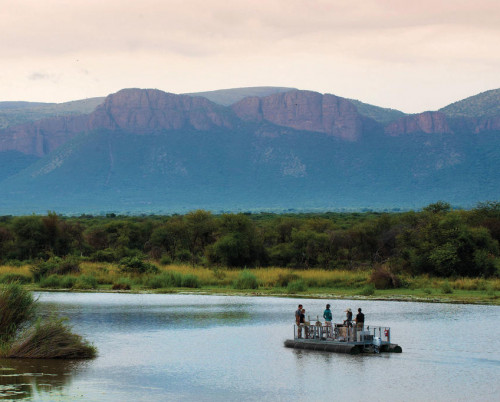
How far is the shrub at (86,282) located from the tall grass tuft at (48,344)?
26.7 meters

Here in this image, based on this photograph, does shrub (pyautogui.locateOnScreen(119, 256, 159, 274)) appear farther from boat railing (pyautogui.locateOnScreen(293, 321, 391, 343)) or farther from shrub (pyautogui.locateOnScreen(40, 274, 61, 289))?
boat railing (pyautogui.locateOnScreen(293, 321, 391, 343))

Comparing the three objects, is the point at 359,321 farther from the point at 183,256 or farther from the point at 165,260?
the point at 183,256

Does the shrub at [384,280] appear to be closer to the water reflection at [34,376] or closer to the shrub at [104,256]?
the shrub at [104,256]

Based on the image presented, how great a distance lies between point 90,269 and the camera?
2338 inches

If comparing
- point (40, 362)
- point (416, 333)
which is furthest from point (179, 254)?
point (40, 362)

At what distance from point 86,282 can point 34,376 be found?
3094cm

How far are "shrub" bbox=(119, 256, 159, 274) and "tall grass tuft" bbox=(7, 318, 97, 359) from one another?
29.8 meters

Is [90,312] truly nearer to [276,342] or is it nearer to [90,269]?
[276,342]

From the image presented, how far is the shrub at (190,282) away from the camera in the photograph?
54188mm

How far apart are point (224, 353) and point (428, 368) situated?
6.79 metres

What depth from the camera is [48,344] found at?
26.4m

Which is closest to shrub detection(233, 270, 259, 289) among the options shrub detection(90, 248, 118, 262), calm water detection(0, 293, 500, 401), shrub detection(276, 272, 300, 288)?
shrub detection(276, 272, 300, 288)

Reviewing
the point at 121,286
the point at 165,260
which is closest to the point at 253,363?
the point at 121,286

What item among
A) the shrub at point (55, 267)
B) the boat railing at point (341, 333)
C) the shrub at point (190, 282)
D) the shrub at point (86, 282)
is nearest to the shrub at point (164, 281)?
the shrub at point (190, 282)
